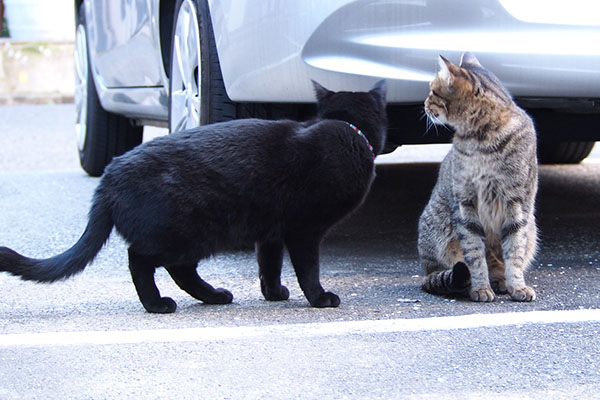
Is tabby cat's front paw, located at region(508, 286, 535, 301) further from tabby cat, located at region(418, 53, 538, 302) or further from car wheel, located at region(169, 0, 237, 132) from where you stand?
car wheel, located at region(169, 0, 237, 132)

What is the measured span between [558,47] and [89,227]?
1694 millimetres

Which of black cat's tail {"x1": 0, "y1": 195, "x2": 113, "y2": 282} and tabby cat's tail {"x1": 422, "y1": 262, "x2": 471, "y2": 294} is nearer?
black cat's tail {"x1": 0, "y1": 195, "x2": 113, "y2": 282}

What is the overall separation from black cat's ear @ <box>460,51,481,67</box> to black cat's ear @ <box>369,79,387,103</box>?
0.91 ft

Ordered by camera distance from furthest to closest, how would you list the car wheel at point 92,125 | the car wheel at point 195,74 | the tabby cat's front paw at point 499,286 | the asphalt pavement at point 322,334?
the car wheel at point 92,125 < the car wheel at point 195,74 < the tabby cat's front paw at point 499,286 < the asphalt pavement at point 322,334

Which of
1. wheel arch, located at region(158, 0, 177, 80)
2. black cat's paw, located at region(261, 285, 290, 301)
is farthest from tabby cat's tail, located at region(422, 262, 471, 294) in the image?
wheel arch, located at region(158, 0, 177, 80)

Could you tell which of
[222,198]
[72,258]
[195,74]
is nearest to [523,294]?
[222,198]

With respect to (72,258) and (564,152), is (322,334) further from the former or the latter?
(564,152)

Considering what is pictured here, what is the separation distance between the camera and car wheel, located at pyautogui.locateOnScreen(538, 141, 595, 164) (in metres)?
6.21

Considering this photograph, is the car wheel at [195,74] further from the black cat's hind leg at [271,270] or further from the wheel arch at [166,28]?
the black cat's hind leg at [271,270]

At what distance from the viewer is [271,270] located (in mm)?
3100

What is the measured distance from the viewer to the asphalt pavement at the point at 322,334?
226cm

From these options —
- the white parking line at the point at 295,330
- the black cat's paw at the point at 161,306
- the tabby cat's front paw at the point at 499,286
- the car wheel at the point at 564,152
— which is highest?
the white parking line at the point at 295,330

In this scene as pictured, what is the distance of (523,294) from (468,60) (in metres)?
0.82

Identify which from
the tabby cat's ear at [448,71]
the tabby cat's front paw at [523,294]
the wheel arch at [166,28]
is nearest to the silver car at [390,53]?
the tabby cat's ear at [448,71]
